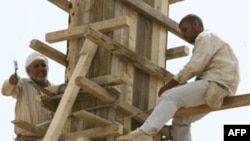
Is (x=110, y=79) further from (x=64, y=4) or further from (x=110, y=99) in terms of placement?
(x=64, y=4)

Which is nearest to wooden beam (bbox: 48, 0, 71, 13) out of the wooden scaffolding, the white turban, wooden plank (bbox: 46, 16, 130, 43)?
the wooden scaffolding

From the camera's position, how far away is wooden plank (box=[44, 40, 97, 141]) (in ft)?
38.2

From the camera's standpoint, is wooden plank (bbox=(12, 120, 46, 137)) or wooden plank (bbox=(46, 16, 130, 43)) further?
wooden plank (bbox=(12, 120, 46, 137))

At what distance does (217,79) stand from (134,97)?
1.34m

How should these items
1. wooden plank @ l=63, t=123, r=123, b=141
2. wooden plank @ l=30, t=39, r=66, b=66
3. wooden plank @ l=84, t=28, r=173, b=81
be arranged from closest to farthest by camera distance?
wooden plank @ l=63, t=123, r=123, b=141
wooden plank @ l=84, t=28, r=173, b=81
wooden plank @ l=30, t=39, r=66, b=66

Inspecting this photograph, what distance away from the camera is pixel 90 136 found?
39.1ft

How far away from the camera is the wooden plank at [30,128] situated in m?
12.3

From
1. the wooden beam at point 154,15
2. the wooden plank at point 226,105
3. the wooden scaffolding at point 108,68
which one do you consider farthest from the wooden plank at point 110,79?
the wooden beam at point 154,15

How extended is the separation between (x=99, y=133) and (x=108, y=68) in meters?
0.87

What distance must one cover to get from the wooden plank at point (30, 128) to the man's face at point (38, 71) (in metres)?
1.06

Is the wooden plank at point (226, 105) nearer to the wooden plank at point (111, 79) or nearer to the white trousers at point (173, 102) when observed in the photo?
the white trousers at point (173, 102)

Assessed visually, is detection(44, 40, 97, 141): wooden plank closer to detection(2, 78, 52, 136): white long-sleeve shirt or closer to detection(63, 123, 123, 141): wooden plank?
detection(63, 123, 123, 141): wooden plank

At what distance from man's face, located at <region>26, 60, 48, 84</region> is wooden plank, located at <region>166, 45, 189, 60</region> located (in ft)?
5.83

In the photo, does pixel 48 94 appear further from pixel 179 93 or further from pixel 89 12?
pixel 179 93
